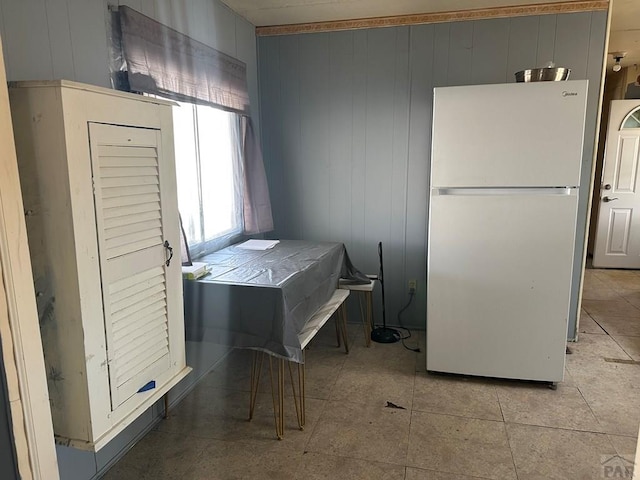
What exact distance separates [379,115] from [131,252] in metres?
2.40

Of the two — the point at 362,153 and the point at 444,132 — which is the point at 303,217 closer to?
the point at 362,153

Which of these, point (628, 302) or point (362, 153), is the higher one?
point (362, 153)

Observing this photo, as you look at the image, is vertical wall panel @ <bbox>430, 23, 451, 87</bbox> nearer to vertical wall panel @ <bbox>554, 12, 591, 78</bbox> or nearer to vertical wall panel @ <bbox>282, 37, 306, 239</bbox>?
vertical wall panel @ <bbox>554, 12, 591, 78</bbox>

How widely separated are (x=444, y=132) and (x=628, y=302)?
9.88ft

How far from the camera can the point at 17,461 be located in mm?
1180

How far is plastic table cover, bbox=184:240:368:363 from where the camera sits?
208 cm

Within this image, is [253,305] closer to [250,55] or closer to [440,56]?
[250,55]

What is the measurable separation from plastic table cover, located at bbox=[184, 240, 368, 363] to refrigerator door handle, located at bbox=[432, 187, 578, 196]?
90cm

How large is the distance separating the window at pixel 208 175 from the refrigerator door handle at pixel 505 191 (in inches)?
54.2

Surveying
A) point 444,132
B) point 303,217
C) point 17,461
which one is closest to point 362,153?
point 303,217

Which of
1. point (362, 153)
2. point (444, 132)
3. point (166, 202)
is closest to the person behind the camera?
point (166, 202)

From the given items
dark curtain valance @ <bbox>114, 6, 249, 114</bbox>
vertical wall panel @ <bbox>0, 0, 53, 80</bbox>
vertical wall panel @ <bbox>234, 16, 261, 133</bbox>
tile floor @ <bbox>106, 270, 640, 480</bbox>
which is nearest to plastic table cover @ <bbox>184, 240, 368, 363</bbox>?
tile floor @ <bbox>106, 270, 640, 480</bbox>

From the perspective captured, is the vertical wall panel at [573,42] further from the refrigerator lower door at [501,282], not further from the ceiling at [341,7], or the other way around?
the refrigerator lower door at [501,282]

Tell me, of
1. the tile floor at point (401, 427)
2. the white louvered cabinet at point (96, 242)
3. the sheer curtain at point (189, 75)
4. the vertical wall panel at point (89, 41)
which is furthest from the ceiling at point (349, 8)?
the tile floor at point (401, 427)
